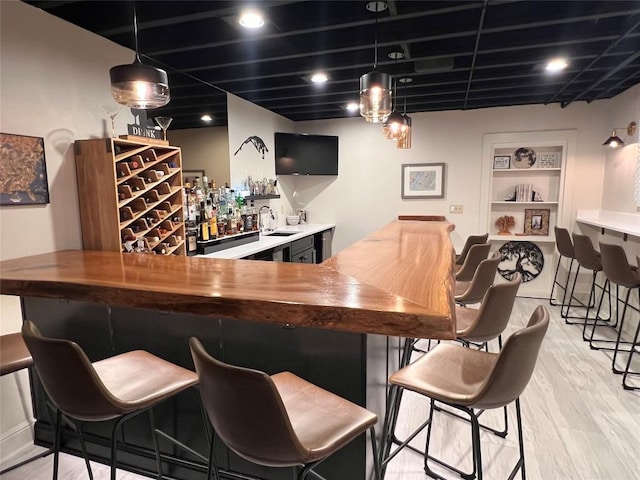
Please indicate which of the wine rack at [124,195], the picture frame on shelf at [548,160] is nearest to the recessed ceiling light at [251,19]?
the wine rack at [124,195]

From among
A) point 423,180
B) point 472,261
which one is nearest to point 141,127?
point 472,261

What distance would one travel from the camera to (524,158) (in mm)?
5281

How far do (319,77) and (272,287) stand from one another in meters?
2.83

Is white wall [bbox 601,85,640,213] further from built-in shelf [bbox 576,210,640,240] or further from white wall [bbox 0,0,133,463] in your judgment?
white wall [bbox 0,0,133,463]

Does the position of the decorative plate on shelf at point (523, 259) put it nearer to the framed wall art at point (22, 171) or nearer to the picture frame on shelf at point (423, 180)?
the picture frame on shelf at point (423, 180)

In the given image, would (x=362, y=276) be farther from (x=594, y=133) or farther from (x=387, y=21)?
(x=594, y=133)

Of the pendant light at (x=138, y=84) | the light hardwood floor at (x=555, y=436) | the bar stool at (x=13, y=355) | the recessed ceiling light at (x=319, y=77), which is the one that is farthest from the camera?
the recessed ceiling light at (x=319, y=77)

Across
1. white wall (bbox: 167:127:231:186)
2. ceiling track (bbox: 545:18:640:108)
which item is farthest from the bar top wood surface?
ceiling track (bbox: 545:18:640:108)

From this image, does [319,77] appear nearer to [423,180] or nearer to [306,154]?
[306,154]

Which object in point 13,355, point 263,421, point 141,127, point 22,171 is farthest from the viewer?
point 141,127

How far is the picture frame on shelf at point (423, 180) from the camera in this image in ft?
18.1

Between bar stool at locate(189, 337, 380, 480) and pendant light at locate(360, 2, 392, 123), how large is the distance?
6.11 feet

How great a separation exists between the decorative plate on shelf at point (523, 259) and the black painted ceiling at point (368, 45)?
2.02m

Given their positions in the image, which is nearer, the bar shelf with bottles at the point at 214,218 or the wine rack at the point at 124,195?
the wine rack at the point at 124,195
